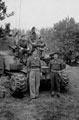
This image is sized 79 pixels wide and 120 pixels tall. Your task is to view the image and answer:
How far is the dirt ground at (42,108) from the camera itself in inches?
204

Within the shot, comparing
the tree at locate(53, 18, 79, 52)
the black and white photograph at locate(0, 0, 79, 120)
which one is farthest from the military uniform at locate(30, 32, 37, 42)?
the tree at locate(53, 18, 79, 52)

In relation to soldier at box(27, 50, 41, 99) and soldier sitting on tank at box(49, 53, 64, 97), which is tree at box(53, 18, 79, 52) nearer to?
soldier sitting on tank at box(49, 53, 64, 97)

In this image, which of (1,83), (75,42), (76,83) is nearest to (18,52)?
(1,83)

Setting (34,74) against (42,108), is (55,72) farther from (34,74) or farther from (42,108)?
(42,108)

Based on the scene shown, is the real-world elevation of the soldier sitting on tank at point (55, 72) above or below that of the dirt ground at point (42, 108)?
above

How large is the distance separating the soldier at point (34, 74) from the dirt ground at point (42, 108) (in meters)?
0.28

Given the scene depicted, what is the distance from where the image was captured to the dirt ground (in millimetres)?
5180

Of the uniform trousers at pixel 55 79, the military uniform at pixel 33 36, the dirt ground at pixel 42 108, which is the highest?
the military uniform at pixel 33 36

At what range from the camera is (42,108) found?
19.4 feet

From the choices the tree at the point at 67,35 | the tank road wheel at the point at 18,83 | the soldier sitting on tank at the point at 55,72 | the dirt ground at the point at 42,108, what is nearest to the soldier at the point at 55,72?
the soldier sitting on tank at the point at 55,72

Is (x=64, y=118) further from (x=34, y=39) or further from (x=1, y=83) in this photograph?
(x=34, y=39)

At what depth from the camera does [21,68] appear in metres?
7.16

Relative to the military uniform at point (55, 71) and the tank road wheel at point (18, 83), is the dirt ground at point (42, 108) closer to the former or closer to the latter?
the tank road wheel at point (18, 83)

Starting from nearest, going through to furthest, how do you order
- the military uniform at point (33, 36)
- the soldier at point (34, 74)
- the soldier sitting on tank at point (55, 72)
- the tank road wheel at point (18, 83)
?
the tank road wheel at point (18, 83) → the soldier at point (34, 74) → the soldier sitting on tank at point (55, 72) → the military uniform at point (33, 36)
